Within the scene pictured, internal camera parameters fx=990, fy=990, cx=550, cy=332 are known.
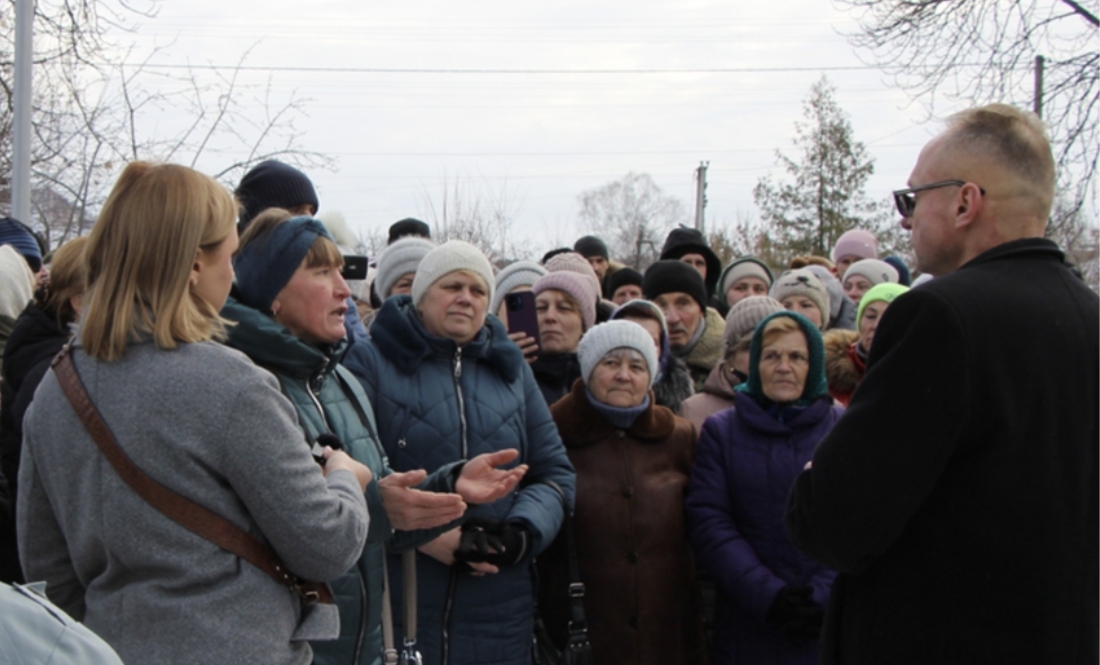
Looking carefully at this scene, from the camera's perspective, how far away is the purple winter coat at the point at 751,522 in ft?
11.8

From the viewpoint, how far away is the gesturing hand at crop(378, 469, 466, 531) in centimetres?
259

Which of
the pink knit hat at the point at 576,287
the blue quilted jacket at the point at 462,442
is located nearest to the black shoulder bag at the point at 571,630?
the blue quilted jacket at the point at 462,442

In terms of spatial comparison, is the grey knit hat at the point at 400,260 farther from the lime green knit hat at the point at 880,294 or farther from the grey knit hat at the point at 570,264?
the lime green knit hat at the point at 880,294

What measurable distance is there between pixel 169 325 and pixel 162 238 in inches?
7.6

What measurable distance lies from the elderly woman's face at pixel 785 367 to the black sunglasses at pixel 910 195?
4.45 feet

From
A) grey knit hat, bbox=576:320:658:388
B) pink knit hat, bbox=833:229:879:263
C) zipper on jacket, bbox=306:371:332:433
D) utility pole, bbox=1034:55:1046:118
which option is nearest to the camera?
zipper on jacket, bbox=306:371:332:433

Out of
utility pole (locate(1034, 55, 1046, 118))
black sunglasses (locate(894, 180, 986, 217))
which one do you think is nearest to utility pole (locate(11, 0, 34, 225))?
black sunglasses (locate(894, 180, 986, 217))

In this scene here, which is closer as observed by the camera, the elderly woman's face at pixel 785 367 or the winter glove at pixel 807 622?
the winter glove at pixel 807 622

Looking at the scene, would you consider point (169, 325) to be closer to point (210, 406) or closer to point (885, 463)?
point (210, 406)

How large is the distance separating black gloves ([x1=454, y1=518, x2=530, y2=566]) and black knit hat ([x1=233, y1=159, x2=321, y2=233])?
1561 mm

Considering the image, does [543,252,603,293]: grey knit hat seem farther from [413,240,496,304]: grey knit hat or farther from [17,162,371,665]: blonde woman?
[17,162,371,665]: blonde woman

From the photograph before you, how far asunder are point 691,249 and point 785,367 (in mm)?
3437

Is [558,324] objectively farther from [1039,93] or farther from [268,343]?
[1039,93]

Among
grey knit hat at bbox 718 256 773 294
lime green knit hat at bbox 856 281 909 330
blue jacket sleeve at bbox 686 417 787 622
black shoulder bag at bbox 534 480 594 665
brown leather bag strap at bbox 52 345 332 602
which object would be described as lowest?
black shoulder bag at bbox 534 480 594 665
